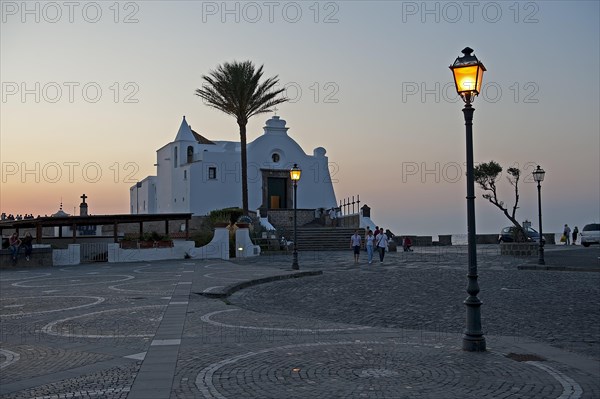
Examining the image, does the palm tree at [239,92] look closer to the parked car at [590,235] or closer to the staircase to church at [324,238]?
the staircase to church at [324,238]

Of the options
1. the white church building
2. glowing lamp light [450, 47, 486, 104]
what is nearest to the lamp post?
glowing lamp light [450, 47, 486, 104]

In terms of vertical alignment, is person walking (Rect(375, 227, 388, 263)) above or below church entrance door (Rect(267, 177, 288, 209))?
below

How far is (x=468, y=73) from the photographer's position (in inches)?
359

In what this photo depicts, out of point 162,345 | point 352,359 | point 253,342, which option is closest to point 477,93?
point 352,359

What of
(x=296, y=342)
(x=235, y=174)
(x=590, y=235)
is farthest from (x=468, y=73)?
(x=235, y=174)

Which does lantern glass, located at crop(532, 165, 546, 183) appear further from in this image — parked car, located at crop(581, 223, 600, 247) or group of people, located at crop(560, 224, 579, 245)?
group of people, located at crop(560, 224, 579, 245)

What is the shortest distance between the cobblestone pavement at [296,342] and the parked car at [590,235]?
28.9 meters

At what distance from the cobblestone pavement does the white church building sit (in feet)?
120

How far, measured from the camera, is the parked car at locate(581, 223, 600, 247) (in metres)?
44.7

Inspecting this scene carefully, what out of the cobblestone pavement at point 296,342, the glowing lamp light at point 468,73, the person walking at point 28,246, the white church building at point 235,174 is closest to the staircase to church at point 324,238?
the white church building at point 235,174

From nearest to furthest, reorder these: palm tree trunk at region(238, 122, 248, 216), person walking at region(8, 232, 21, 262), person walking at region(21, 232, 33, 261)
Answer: person walking at region(8, 232, 21, 262) < person walking at region(21, 232, 33, 261) < palm tree trunk at region(238, 122, 248, 216)

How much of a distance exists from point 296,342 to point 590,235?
Result: 41.8 meters

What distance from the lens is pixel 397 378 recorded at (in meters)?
7.00

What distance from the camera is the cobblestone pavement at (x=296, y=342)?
670 centimetres
